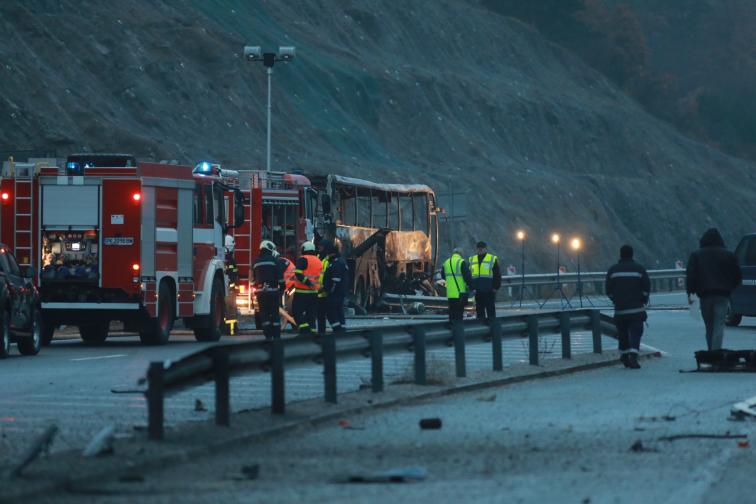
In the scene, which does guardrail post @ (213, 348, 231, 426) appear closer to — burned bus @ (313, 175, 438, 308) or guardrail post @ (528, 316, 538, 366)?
guardrail post @ (528, 316, 538, 366)

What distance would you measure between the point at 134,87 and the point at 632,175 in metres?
39.5

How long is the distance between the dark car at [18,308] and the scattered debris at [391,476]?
47.4 feet

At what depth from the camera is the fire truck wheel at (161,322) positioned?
28641mm

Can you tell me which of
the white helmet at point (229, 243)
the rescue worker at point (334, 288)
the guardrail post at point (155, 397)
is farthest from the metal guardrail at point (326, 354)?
the white helmet at point (229, 243)

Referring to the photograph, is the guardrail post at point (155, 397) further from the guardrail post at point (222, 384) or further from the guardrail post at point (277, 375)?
the guardrail post at point (277, 375)

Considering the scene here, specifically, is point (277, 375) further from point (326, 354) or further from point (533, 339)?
point (533, 339)

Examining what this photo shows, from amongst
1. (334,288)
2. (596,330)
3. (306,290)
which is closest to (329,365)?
(596,330)

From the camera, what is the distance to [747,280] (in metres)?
34.6

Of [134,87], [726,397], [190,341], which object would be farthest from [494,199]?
[726,397]

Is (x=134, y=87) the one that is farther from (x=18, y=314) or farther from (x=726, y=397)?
(x=726, y=397)

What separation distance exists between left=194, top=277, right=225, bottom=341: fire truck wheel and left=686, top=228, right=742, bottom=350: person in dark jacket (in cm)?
1066

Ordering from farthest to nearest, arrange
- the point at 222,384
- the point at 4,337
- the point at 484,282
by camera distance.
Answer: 1. the point at 484,282
2. the point at 4,337
3. the point at 222,384

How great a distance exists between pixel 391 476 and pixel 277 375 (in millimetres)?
3804

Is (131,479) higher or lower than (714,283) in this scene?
lower
